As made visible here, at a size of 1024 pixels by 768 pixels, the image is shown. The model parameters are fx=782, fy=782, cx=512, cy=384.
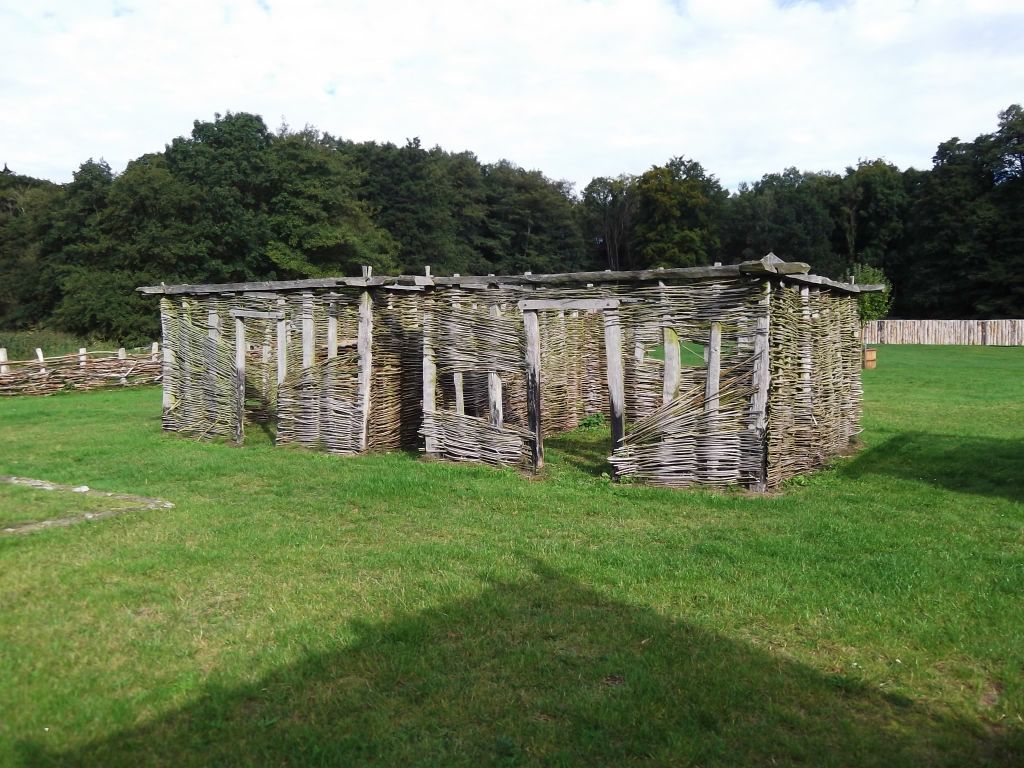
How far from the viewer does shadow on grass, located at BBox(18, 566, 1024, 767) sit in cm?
356

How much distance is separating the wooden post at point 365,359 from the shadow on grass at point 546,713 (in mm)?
7035

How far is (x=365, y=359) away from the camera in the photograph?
38.2ft

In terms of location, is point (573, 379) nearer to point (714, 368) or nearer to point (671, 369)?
point (671, 369)

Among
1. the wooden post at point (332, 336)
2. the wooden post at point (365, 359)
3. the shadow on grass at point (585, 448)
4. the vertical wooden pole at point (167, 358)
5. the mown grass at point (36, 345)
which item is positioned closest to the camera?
the shadow on grass at point (585, 448)

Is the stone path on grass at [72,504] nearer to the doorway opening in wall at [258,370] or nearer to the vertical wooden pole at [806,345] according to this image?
the doorway opening in wall at [258,370]

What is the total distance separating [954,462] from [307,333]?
939cm

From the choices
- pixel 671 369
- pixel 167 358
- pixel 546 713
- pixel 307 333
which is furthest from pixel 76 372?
pixel 546 713

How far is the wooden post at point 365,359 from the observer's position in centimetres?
1163

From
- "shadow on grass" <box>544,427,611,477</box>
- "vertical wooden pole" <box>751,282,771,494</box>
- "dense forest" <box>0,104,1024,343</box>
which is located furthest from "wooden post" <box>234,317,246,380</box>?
"dense forest" <box>0,104,1024,343</box>

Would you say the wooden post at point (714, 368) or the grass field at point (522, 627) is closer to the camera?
the grass field at point (522, 627)

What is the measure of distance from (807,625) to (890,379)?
20193 mm

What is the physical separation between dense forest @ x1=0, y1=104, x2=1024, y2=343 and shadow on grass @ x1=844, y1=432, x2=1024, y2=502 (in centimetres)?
3543

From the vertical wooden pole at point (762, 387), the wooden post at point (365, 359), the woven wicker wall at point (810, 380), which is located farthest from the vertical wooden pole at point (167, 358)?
the woven wicker wall at point (810, 380)

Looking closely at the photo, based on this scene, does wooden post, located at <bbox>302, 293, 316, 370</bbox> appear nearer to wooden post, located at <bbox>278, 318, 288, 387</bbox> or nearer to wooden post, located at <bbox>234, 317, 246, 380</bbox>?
wooden post, located at <bbox>278, 318, 288, 387</bbox>
